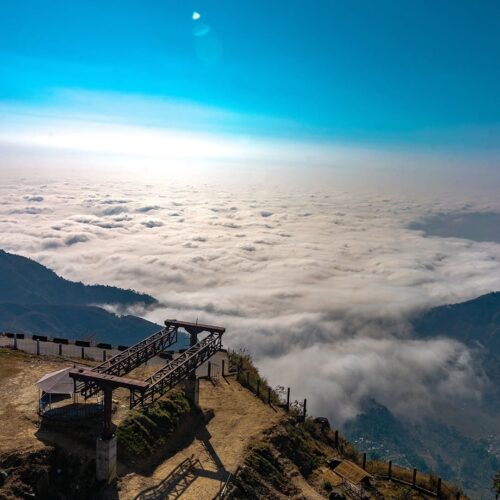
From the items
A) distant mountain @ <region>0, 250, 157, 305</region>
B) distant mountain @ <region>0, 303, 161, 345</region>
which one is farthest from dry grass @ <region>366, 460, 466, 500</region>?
distant mountain @ <region>0, 250, 157, 305</region>

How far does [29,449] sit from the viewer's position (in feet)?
62.6

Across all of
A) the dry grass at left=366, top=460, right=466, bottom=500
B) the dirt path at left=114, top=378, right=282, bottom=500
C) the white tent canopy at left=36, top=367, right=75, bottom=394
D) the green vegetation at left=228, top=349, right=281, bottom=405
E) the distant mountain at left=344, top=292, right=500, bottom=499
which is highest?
the white tent canopy at left=36, top=367, right=75, bottom=394

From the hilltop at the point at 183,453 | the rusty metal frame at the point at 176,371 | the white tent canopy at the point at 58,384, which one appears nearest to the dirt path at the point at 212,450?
the hilltop at the point at 183,453

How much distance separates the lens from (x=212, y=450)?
74.4 feet

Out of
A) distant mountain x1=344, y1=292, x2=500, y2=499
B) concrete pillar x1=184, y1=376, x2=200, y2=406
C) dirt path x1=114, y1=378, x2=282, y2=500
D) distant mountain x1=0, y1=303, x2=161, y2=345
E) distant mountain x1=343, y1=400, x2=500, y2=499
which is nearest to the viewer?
dirt path x1=114, y1=378, x2=282, y2=500

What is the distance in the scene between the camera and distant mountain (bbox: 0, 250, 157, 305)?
6240 inches

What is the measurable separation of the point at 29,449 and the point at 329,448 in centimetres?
1591

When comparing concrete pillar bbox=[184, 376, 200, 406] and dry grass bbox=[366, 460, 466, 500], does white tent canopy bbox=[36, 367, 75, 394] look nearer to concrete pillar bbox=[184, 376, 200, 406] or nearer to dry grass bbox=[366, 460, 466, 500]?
concrete pillar bbox=[184, 376, 200, 406]

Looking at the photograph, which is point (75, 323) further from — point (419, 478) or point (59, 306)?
point (419, 478)

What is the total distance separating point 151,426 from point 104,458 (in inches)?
174

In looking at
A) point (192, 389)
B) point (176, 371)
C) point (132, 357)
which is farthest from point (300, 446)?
point (132, 357)

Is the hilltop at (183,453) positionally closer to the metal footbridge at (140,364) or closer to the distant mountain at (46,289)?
the metal footbridge at (140,364)

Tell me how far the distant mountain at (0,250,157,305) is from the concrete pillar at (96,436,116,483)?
145156mm

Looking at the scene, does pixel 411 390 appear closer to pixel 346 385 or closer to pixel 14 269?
pixel 346 385
